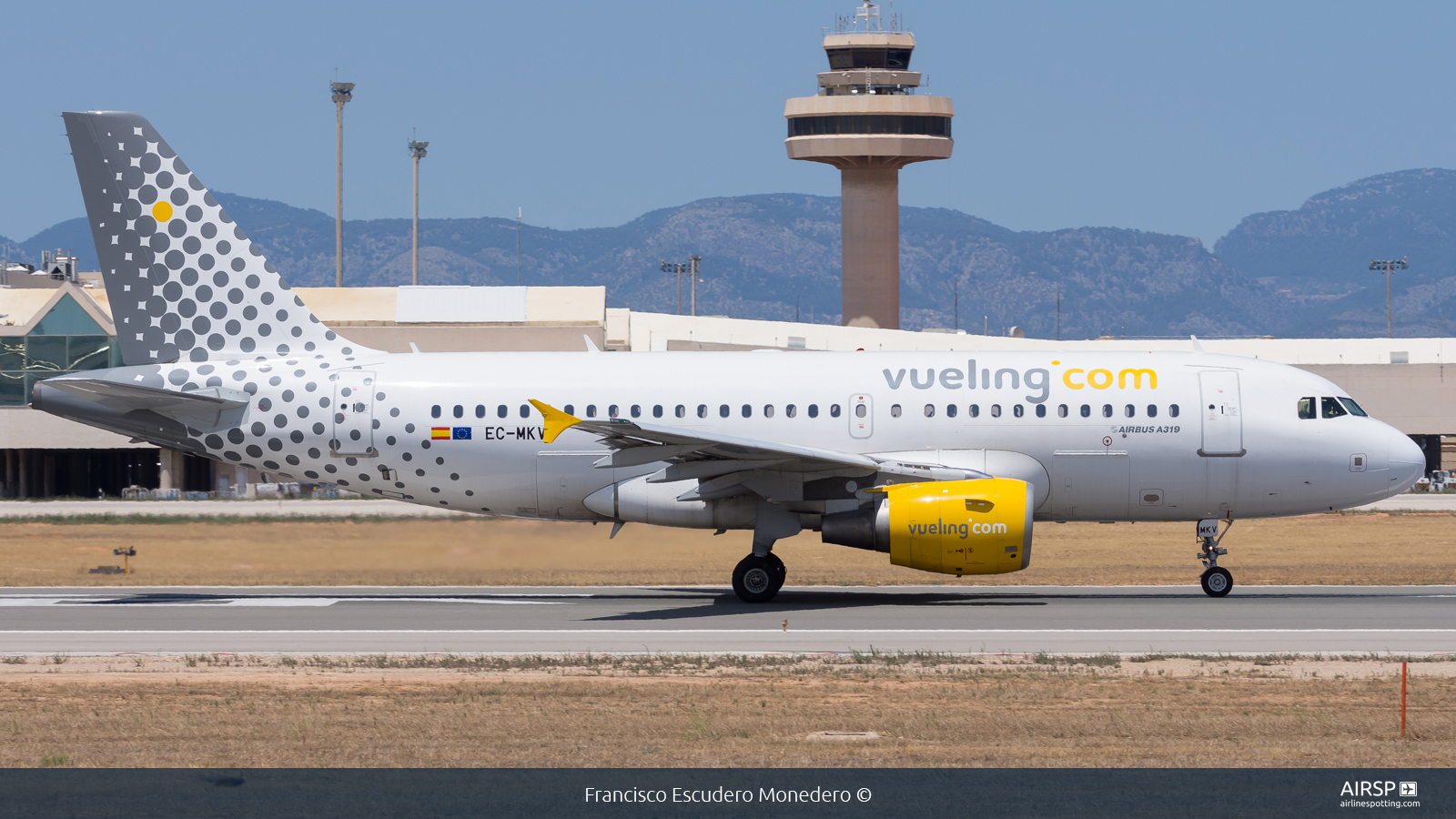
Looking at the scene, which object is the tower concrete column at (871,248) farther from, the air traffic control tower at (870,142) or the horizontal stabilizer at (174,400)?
the horizontal stabilizer at (174,400)

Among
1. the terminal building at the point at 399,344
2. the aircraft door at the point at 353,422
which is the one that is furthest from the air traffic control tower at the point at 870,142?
the aircraft door at the point at 353,422

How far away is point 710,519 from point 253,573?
11566mm

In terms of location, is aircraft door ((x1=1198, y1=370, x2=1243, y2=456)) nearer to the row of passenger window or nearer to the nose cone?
the row of passenger window

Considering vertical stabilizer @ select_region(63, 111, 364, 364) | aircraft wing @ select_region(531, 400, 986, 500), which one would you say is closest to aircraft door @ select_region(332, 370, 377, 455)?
vertical stabilizer @ select_region(63, 111, 364, 364)

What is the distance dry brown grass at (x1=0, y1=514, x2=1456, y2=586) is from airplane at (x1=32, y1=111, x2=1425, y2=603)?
56.2 inches

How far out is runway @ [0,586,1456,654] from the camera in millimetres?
20984

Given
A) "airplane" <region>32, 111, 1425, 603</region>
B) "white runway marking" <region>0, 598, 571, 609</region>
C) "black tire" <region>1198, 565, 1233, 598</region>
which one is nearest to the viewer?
"airplane" <region>32, 111, 1425, 603</region>

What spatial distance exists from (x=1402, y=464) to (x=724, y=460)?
11.7m

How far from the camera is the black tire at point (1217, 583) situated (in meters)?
26.5

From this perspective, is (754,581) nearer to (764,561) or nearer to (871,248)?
(764,561)

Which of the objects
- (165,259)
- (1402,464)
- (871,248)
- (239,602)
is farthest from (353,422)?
(871,248)

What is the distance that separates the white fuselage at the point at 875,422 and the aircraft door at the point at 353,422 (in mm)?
32

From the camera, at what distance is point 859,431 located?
26.7m

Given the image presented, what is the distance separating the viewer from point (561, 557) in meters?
28.2
